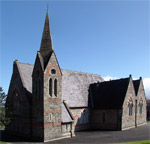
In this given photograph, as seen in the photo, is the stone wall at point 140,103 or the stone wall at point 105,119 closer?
the stone wall at point 105,119

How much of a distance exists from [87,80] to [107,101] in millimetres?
7131

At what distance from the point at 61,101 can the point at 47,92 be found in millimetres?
3149

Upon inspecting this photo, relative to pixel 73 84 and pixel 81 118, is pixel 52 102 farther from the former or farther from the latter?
pixel 73 84

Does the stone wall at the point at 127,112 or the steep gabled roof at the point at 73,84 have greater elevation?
the steep gabled roof at the point at 73,84

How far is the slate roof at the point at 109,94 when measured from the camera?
1344 inches

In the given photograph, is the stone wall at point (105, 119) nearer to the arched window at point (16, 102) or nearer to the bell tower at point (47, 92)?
the bell tower at point (47, 92)

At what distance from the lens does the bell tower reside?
24.9 metres

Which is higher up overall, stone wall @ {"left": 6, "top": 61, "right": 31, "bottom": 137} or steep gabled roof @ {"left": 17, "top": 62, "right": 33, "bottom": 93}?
steep gabled roof @ {"left": 17, "top": 62, "right": 33, "bottom": 93}

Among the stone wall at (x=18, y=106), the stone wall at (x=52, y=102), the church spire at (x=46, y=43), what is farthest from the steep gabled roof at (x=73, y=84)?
the church spire at (x=46, y=43)

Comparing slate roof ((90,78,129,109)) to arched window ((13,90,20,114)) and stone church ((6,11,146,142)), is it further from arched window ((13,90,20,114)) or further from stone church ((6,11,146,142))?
arched window ((13,90,20,114))

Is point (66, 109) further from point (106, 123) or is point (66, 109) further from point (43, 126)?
point (106, 123)

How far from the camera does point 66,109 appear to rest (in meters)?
29.3

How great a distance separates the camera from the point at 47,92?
25500mm

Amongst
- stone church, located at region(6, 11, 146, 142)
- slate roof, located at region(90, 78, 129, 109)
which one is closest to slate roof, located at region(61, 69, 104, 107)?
stone church, located at region(6, 11, 146, 142)
